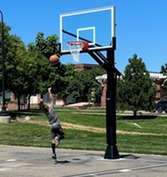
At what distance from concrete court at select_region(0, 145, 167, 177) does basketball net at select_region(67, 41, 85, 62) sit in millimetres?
2992

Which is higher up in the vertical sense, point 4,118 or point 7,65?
point 7,65

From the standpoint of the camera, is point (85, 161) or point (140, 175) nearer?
point (140, 175)

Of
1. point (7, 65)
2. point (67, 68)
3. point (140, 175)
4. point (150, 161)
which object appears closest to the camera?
point (140, 175)

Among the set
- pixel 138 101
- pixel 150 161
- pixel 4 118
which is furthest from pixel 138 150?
pixel 138 101

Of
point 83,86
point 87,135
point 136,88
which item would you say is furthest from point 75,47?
point 83,86

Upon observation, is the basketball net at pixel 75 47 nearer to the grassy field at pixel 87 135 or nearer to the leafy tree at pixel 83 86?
the grassy field at pixel 87 135

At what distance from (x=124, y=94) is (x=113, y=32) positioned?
113ft

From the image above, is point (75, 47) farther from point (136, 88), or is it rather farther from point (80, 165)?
point (136, 88)

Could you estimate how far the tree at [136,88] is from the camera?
46.6 metres

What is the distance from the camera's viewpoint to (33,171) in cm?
1088

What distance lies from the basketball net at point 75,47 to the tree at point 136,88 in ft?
109

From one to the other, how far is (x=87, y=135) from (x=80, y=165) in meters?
11.9

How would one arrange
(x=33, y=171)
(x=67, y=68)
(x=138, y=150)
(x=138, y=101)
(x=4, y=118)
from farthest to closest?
(x=67, y=68), (x=138, y=101), (x=4, y=118), (x=138, y=150), (x=33, y=171)

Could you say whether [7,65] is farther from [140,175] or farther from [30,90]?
[140,175]
